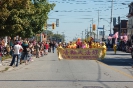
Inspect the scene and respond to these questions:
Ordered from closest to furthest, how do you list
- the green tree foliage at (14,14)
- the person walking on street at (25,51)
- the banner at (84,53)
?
1. the green tree foliage at (14,14)
2. the person walking on street at (25,51)
3. the banner at (84,53)

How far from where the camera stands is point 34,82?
13.8 meters

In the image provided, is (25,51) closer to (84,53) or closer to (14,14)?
(14,14)

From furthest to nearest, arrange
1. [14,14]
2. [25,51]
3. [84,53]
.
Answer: [84,53]
[25,51]
[14,14]

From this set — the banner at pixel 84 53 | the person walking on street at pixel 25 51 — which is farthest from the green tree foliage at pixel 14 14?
the banner at pixel 84 53

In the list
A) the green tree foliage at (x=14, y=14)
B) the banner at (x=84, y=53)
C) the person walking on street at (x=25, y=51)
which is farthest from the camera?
the banner at (x=84, y=53)

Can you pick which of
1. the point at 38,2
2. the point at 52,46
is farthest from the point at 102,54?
the point at 52,46

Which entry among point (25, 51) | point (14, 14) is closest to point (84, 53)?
point (25, 51)

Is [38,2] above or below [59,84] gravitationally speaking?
above

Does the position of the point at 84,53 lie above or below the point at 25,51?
below

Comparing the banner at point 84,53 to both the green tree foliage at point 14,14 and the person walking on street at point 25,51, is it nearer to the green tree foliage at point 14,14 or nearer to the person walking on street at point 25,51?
the person walking on street at point 25,51

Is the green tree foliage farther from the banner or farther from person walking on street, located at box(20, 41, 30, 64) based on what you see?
the banner

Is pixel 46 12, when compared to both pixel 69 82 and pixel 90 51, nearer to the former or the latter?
pixel 90 51

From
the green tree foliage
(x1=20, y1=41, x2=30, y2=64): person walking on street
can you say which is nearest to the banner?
(x1=20, y1=41, x2=30, y2=64): person walking on street

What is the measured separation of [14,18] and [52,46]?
92.5 ft
